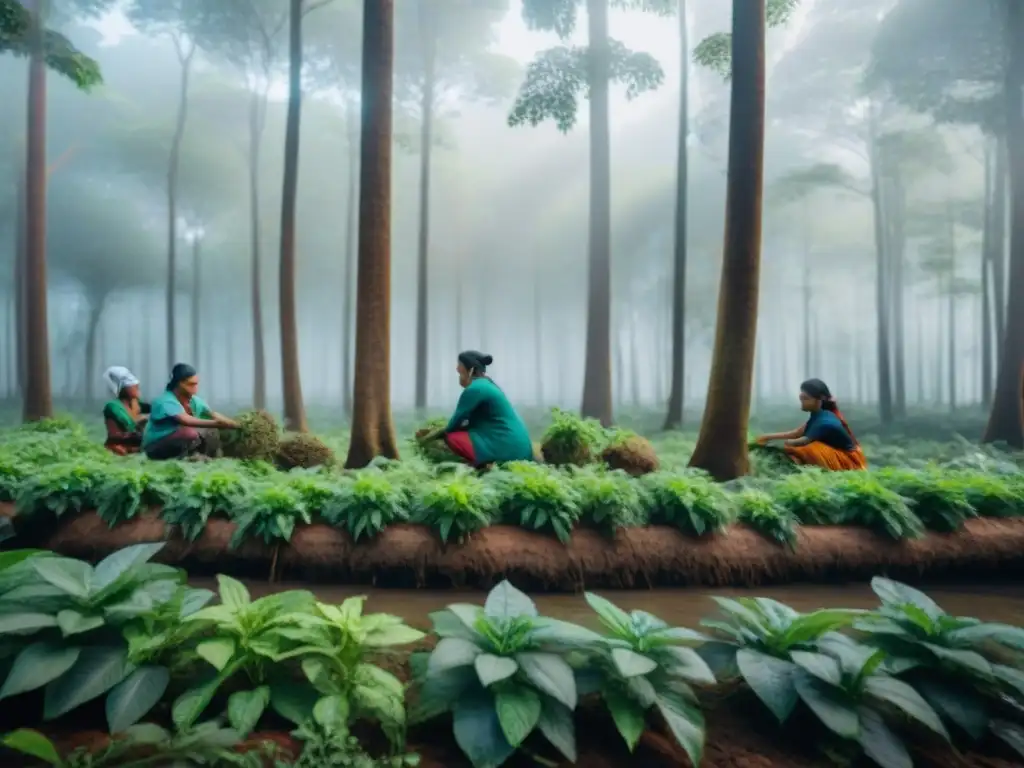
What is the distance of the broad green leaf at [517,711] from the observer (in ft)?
5.40

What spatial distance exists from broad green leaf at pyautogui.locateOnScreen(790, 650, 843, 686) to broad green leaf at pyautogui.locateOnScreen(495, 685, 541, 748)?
913mm

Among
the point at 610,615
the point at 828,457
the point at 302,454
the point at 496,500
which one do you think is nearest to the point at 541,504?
the point at 496,500

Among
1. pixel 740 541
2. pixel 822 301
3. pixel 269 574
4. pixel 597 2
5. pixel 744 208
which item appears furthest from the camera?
pixel 822 301

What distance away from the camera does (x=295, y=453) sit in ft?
22.3

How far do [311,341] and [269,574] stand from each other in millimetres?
32644

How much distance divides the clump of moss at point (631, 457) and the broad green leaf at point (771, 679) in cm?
473

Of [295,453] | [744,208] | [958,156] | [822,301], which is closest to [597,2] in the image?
[744,208]

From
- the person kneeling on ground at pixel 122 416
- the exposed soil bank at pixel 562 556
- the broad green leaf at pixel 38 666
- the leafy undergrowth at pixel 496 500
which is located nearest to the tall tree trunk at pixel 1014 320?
the leafy undergrowth at pixel 496 500

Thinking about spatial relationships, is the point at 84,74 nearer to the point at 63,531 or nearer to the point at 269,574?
the point at 63,531

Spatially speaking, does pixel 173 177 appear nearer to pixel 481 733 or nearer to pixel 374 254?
pixel 374 254

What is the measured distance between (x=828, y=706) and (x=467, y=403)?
14.0 feet

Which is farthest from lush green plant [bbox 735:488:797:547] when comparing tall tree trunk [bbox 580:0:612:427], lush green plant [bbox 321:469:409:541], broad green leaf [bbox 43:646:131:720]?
tall tree trunk [bbox 580:0:612:427]

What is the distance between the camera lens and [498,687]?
5.95ft

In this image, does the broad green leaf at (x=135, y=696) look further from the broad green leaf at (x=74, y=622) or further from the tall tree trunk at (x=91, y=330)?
the tall tree trunk at (x=91, y=330)
